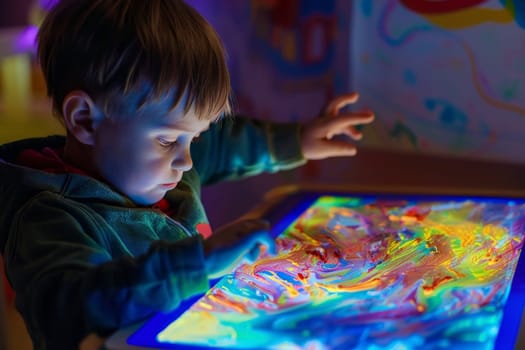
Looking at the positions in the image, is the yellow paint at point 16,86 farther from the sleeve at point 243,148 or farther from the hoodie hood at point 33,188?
the hoodie hood at point 33,188

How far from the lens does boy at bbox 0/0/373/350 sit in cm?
49

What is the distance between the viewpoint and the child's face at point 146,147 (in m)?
0.57

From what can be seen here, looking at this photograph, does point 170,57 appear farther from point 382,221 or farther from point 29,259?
point 382,221

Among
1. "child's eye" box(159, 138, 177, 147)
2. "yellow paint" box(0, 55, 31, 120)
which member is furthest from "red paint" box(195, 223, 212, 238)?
"yellow paint" box(0, 55, 31, 120)

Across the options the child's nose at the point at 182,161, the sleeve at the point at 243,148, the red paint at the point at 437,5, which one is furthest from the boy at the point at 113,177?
the red paint at the point at 437,5

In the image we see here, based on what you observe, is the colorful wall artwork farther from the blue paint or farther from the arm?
the arm

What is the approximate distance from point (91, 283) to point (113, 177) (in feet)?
0.49

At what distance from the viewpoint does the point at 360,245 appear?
67cm

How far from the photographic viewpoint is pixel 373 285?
0.57m

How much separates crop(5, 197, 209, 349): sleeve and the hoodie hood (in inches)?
2.1

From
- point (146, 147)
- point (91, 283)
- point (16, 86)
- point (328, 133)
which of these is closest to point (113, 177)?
point (146, 147)

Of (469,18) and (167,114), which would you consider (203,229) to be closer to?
(167,114)

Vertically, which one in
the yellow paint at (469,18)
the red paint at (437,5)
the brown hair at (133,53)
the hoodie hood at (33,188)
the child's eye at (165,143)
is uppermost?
the red paint at (437,5)

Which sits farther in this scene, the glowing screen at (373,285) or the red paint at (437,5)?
the red paint at (437,5)
